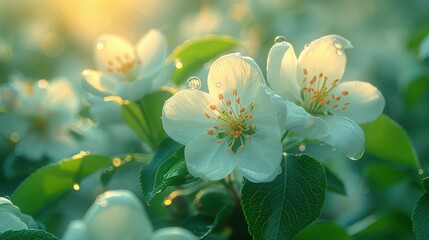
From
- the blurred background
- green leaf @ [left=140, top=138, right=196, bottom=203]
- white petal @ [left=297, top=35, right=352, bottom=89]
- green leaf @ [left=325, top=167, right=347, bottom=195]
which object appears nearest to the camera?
green leaf @ [left=140, top=138, right=196, bottom=203]

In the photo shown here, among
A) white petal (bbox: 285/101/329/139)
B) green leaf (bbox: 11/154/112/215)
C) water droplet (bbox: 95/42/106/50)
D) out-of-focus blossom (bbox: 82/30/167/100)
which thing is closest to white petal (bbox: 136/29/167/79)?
out-of-focus blossom (bbox: 82/30/167/100)

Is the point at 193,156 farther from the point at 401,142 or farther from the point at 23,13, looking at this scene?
the point at 23,13

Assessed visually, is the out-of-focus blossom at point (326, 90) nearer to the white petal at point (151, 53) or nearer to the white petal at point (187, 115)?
the white petal at point (187, 115)

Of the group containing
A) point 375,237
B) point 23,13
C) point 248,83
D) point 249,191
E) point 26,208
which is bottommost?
point 375,237

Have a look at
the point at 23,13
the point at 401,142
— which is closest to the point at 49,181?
the point at 401,142

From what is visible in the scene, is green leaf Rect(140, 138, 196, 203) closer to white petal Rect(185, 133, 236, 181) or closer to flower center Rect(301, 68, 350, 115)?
white petal Rect(185, 133, 236, 181)
